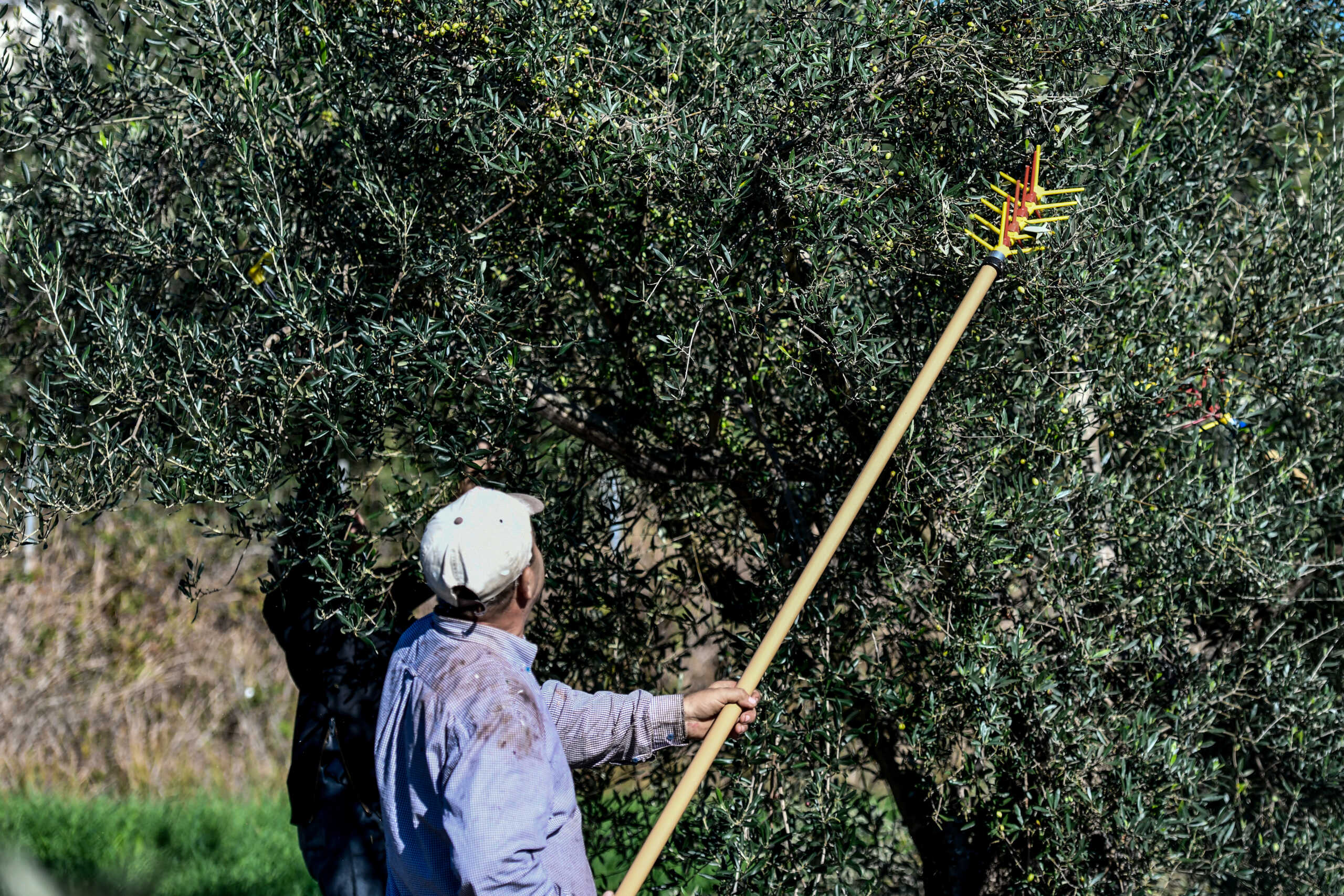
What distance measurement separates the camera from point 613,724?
2998 millimetres

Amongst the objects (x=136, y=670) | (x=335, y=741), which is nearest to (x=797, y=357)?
(x=335, y=741)

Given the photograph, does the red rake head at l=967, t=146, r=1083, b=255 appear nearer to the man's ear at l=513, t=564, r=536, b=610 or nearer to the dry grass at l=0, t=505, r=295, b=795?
the man's ear at l=513, t=564, r=536, b=610

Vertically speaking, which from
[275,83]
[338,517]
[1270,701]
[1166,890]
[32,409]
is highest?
[275,83]

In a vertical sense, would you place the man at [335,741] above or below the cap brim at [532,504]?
below

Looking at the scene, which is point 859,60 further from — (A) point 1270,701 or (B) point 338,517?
(A) point 1270,701

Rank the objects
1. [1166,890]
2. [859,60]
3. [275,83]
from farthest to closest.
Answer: [1166,890] < [275,83] < [859,60]

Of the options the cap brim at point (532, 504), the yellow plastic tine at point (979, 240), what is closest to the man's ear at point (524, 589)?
the cap brim at point (532, 504)

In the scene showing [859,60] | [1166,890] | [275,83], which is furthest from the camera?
[1166,890]

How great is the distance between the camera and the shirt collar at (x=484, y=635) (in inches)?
102

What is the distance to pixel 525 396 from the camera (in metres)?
3.65

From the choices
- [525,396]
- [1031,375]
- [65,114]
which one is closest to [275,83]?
[65,114]

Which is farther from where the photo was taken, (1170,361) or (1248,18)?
(1248,18)

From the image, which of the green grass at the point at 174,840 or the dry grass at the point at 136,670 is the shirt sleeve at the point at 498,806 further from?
the dry grass at the point at 136,670

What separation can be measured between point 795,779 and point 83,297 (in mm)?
2689
